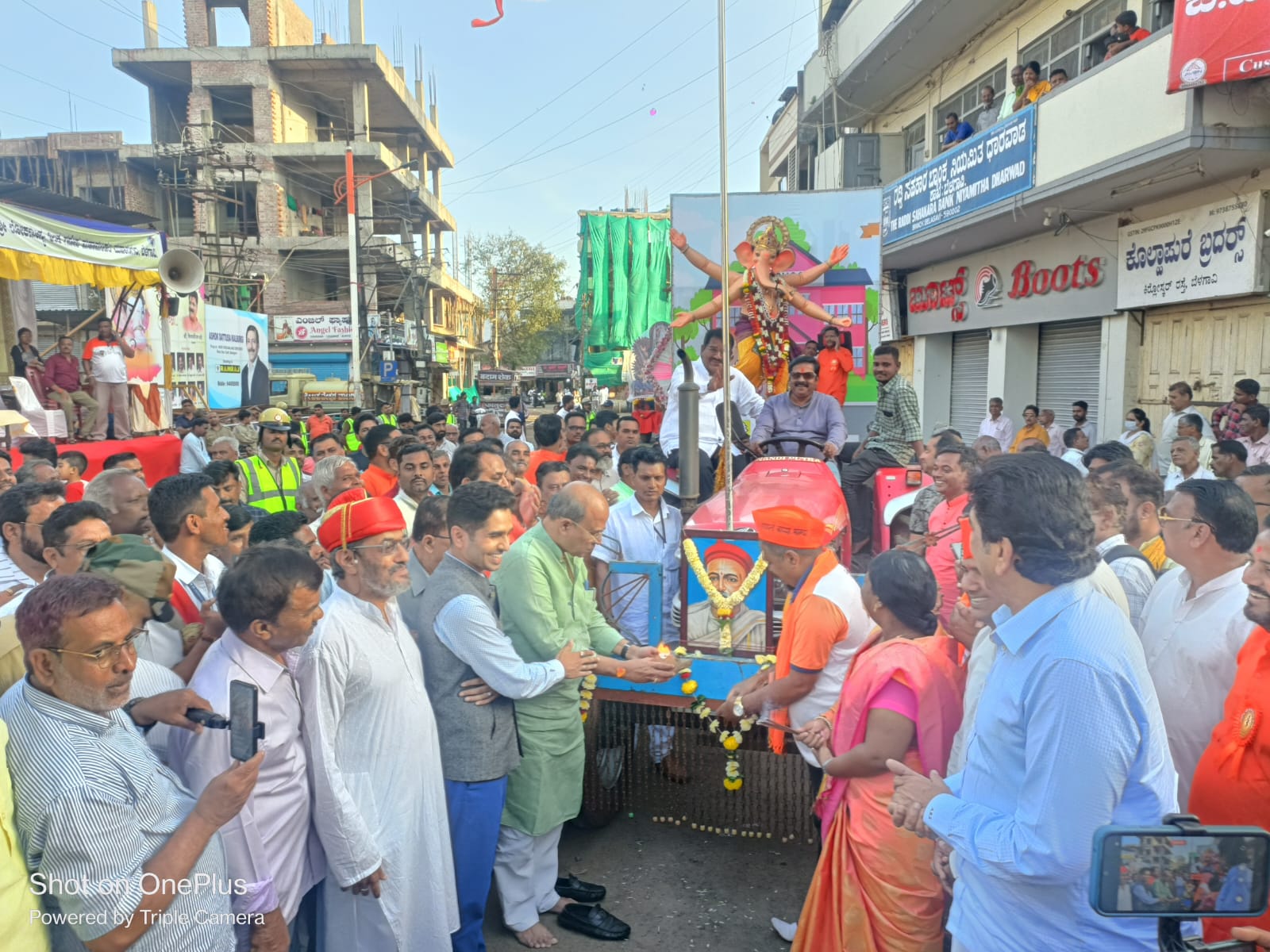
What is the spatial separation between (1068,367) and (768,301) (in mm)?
8370

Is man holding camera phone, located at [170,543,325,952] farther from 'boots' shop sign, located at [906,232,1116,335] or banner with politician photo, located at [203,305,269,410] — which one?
banner with politician photo, located at [203,305,269,410]

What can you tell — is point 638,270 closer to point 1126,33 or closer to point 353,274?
point 353,274

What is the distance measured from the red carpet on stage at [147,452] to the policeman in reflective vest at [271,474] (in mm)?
2082

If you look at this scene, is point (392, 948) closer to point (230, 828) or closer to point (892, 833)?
point (230, 828)

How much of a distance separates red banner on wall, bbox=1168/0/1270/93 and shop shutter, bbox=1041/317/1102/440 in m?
5.24

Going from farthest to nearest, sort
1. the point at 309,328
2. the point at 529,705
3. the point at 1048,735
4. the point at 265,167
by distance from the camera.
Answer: the point at 265,167, the point at 309,328, the point at 529,705, the point at 1048,735

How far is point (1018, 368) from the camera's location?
15148mm

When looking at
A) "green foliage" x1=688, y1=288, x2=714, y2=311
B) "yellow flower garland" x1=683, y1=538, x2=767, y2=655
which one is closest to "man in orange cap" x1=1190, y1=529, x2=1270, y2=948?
"yellow flower garland" x1=683, y1=538, x2=767, y2=655

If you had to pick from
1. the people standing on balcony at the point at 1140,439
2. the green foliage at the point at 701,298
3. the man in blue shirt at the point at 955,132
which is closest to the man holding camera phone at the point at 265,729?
the green foliage at the point at 701,298

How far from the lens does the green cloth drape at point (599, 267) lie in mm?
24047

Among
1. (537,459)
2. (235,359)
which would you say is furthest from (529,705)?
(235,359)

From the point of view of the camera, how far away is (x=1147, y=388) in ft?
38.5

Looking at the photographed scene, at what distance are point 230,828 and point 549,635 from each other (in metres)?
1.32

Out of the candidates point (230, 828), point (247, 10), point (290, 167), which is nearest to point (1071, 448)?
point (230, 828)
